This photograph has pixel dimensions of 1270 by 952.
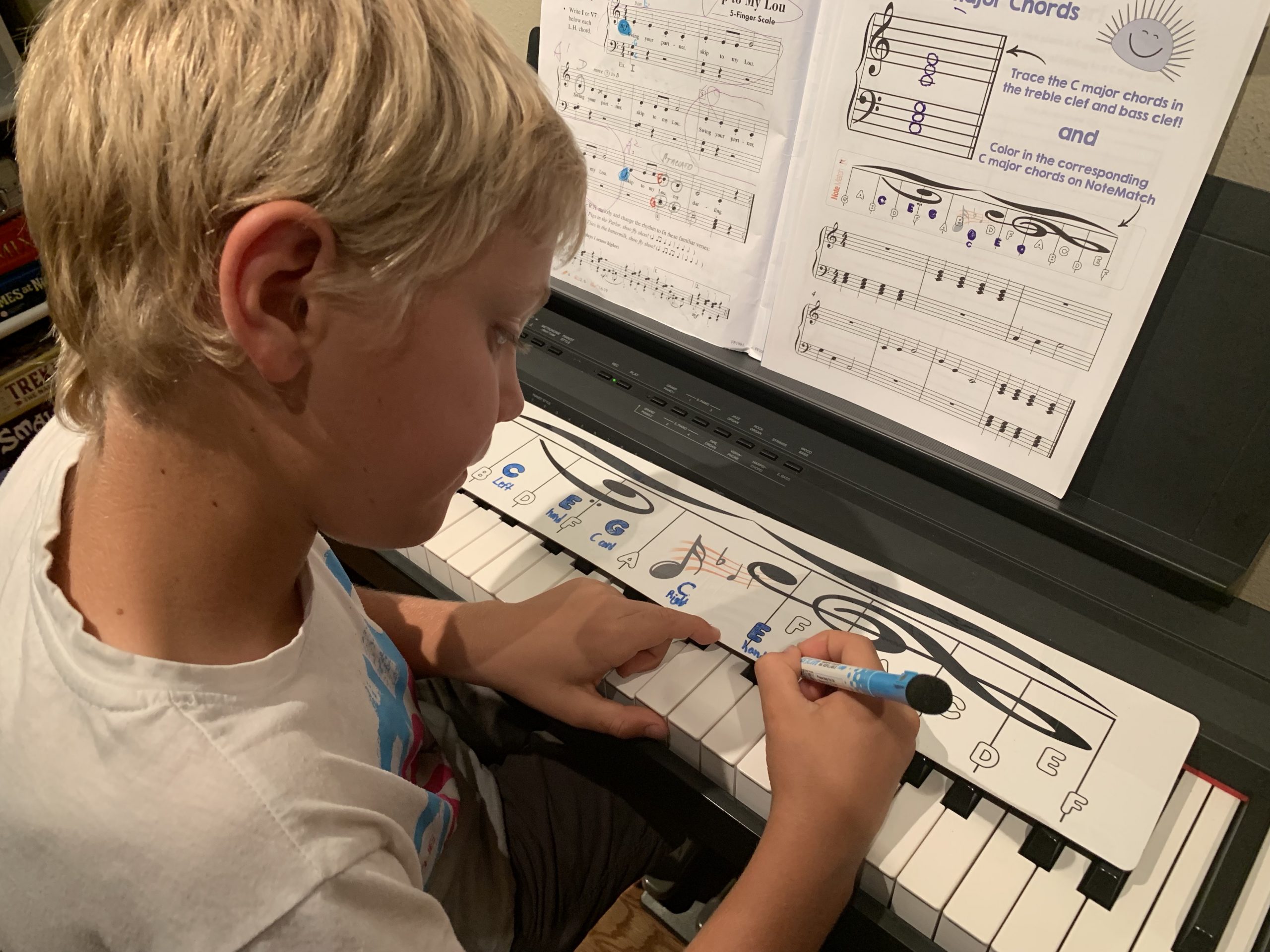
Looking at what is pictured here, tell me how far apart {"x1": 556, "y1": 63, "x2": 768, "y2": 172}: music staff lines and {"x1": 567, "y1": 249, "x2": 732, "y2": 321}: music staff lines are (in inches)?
5.4

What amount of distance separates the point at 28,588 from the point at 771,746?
20.9 inches

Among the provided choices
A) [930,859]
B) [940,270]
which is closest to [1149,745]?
[930,859]

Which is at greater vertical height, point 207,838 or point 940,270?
point 940,270

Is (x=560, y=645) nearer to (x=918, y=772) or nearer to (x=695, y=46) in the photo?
(x=918, y=772)

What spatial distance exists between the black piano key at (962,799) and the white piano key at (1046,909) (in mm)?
58

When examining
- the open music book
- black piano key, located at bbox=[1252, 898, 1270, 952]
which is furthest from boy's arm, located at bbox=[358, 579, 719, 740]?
black piano key, located at bbox=[1252, 898, 1270, 952]

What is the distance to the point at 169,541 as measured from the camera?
0.49 meters

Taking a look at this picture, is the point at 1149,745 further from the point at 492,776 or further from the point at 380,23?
the point at 380,23

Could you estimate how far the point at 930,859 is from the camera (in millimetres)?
583

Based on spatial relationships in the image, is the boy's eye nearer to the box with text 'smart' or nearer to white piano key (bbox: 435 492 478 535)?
white piano key (bbox: 435 492 478 535)

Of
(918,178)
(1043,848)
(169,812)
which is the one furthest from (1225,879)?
(169,812)

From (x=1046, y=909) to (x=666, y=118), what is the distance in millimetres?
796

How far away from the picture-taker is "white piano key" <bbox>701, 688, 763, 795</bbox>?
25.5 inches

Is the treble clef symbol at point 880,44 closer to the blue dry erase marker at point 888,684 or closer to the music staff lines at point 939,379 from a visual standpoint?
the music staff lines at point 939,379
